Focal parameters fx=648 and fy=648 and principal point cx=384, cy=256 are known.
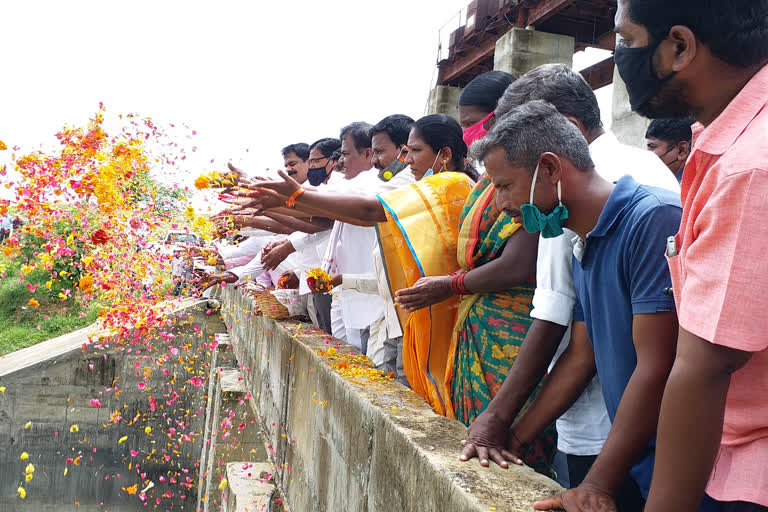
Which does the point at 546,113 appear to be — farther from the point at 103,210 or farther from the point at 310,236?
the point at 103,210

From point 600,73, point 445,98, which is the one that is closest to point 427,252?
point 600,73

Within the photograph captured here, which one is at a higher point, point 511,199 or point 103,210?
point 103,210

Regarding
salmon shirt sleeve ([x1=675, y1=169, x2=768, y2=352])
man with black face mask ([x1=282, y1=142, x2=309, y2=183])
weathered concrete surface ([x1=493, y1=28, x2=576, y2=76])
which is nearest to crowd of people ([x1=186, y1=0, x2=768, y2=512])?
salmon shirt sleeve ([x1=675, y1=169, x2=768, y2=352])

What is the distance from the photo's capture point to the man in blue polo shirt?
4.85ft

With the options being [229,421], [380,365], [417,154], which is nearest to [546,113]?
[417,154]

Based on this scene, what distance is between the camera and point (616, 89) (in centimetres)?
683

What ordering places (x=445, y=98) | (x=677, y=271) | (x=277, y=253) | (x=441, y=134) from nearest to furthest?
1. (x=677, y=271)
2. (x=441, y=134)
3. (x=277, y=253)
4. (x=445, y=98)

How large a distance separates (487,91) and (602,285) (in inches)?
63.1

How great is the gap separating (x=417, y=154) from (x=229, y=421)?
575 cm

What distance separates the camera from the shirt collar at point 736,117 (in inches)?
43.9

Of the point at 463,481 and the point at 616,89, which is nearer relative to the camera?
the point at 463,481

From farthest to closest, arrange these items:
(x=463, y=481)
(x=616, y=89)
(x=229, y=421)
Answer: (x=229, y=421)
(x=616, y=89)
(x=463, y=481)

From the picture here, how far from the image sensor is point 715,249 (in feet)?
3.41

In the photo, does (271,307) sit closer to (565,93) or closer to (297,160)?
(297,160)
